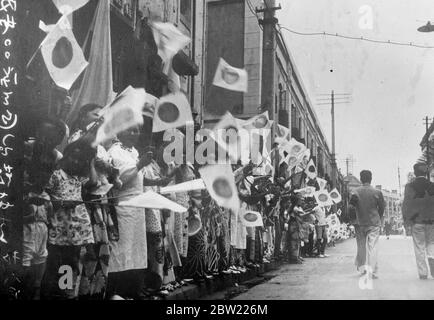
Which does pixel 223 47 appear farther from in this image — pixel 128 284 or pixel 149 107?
pixel 128 284

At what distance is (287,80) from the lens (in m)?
19.7

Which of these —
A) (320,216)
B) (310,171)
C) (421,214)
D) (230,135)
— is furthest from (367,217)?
(320,216)

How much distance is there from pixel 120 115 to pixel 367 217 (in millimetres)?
4100

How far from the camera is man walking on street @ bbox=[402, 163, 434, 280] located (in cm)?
698

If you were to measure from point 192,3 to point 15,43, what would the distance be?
7.38 meters

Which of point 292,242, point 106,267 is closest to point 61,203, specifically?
point 106,267

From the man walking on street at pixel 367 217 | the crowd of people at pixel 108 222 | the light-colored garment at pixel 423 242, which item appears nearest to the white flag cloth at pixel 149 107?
the crowd of people at pixel 108 222

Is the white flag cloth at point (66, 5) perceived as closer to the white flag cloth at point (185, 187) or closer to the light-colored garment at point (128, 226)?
the light-colored garment at point (128, 226)

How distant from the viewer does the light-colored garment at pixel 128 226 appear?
458 centimetres

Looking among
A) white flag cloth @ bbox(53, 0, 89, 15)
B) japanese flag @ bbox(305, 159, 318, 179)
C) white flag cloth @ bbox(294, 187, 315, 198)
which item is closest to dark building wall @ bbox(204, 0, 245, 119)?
japanese flag @ bbox(305, 159, 318, 179)

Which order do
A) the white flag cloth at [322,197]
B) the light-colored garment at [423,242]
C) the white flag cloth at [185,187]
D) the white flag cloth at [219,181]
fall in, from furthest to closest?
1. the white flag cloth at [322,197]
2. the light-colored garment at [423,242]
3. the white flag cloth at [219,181]
4. the white flag cloth at [185,187]

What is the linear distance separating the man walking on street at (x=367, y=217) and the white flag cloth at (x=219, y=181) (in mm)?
1893

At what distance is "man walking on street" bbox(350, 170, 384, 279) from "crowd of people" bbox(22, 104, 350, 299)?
1589 mm

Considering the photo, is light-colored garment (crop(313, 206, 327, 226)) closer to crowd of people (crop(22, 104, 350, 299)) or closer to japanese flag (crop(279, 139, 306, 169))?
japanese flag (crop(279, 139, 306, 169))
